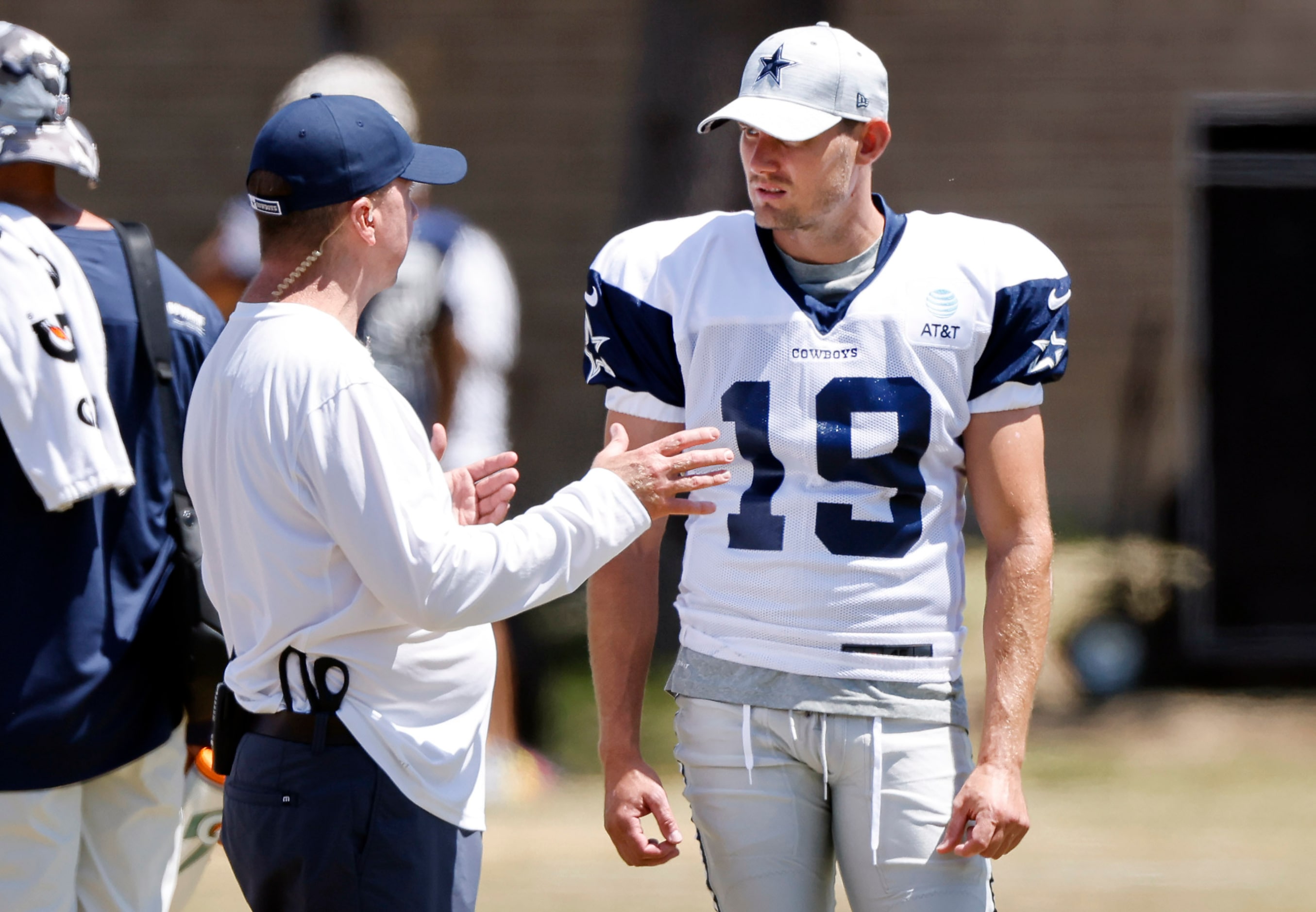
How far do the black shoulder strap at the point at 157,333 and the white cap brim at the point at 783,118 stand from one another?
3.89ft

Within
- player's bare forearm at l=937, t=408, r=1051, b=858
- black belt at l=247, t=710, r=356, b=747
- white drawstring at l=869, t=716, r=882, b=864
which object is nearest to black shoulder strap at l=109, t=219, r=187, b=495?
black belt at l=247, t=710, r=356, b=747

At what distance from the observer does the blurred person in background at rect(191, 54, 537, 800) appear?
5.51 metres

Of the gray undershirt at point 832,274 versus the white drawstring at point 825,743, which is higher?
the gray undershirt at point 832,274

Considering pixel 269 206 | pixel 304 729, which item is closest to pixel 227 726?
pixel 304 729

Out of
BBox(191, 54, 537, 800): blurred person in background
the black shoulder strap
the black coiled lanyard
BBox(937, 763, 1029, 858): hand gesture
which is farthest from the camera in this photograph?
BBox(191, 54, 537, 800): blurred person in background

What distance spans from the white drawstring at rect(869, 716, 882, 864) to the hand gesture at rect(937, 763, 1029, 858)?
0.35ft

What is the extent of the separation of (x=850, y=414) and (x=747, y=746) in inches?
23.5

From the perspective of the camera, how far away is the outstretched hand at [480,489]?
117 inches

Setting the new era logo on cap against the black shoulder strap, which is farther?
the black shoulder strap

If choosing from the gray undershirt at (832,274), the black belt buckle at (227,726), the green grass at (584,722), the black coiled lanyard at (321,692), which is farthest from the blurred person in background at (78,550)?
the green grass at (584,722)

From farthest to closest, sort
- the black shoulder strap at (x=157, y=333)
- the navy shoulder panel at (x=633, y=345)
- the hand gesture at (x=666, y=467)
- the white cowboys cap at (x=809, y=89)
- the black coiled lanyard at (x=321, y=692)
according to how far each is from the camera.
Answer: the black shoulder strap at (x=157, y=333) → the navy shoulder panel at (x=633, y=345) → the white cowboys cap at (x=809, y=89) → the hand gesture at (x=666, y=467) → the black coiled lanyard at (x=321, y=692)

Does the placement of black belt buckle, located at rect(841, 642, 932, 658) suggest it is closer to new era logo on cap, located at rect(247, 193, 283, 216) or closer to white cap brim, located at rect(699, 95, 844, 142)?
white cap brim, located at rect(699, 95, 844, 142)

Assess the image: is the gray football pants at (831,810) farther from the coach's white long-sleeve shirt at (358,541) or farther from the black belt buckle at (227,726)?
the black belt buckle at (227,726)

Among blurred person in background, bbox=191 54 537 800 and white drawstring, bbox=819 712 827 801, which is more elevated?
blurred person in background, bbox=191 54 537 800
